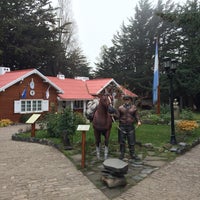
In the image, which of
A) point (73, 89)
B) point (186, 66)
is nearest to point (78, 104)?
point (73, 89)

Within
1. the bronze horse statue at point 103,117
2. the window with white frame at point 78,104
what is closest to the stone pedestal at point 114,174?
the bronze horse statue at point 103,117

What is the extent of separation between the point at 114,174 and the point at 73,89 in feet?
74.2

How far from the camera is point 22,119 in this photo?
21.3m

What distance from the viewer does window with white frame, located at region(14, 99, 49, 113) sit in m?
21.2

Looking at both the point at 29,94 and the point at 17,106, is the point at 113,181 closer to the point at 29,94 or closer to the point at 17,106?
the point at 17,106

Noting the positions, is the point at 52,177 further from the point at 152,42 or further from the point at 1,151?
the point at 152,42

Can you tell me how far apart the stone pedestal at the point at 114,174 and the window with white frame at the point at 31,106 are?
54.0ft

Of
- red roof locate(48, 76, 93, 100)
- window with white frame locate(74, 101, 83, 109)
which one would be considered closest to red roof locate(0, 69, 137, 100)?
red roof locate(48, 76, 93, 100)

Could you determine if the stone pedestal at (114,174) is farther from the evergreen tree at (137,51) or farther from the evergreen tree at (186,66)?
the evergreen tree at (137,51)

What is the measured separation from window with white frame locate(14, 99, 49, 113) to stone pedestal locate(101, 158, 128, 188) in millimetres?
16474

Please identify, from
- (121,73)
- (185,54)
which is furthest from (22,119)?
(185,54)

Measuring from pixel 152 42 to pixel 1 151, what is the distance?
32.2 metres

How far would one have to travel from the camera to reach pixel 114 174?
5.80 meters

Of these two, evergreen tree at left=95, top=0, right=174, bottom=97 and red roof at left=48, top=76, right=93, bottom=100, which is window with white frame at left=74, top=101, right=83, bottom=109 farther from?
evergreen tree at left=95, top=0, right=174, bottom=97
